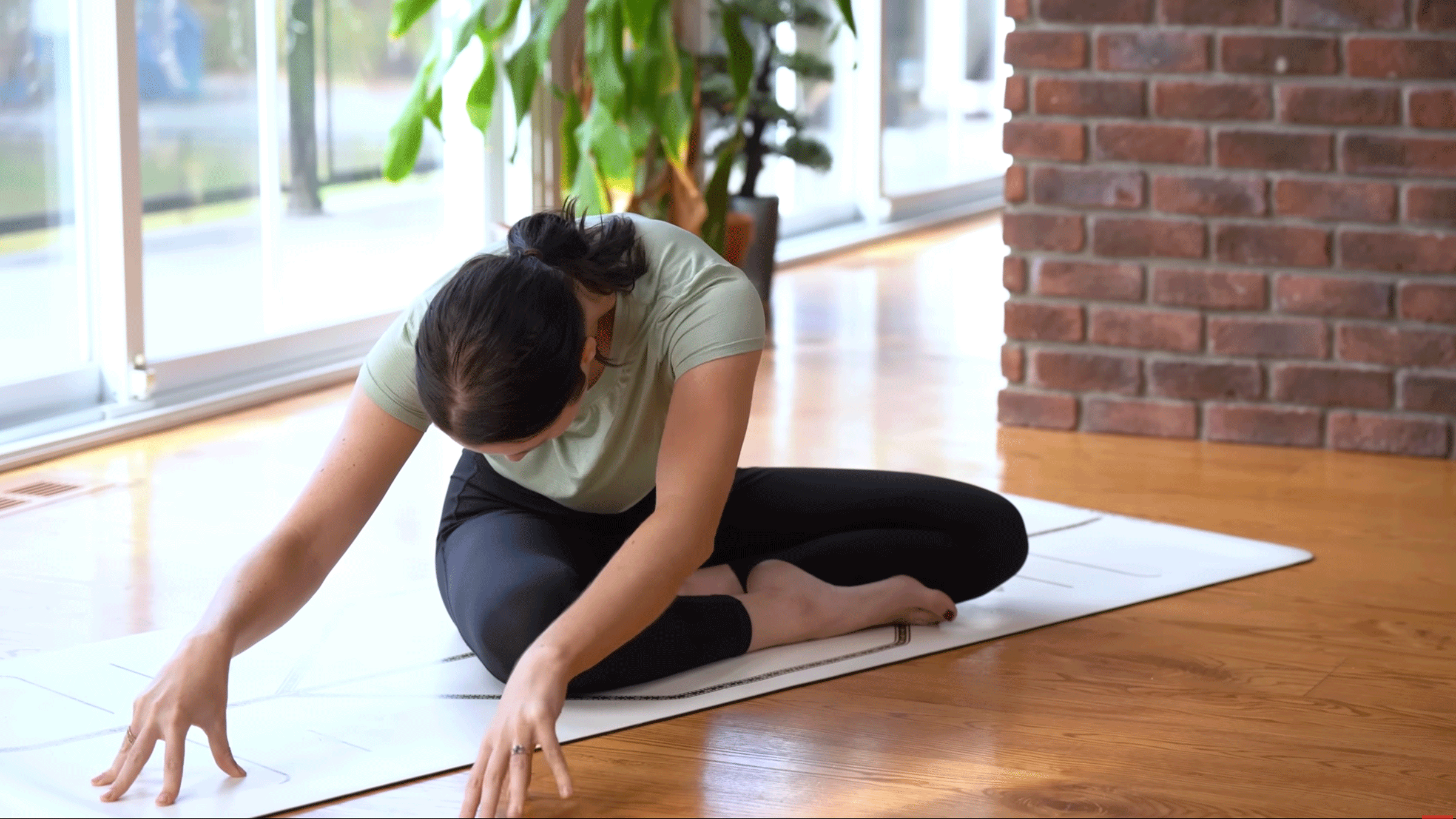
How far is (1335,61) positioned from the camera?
2.81m

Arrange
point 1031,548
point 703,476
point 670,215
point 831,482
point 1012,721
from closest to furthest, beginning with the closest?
point 703,476 → point 1012,721 → point 831,482 → point 1031,548 → point 670,215

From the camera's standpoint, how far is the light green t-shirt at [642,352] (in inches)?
62.5

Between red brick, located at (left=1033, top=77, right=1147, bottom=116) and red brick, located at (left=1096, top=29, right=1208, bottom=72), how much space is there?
0.03 metres

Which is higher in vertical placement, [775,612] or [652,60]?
[652,60]

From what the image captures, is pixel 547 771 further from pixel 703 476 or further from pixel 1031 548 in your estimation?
pixel 1031 548

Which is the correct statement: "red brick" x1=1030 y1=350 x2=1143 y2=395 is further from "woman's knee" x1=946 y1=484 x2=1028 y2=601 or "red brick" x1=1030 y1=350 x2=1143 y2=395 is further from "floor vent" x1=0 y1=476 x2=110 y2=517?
"floor vent" x1=0 y1=476 x2=110 y2=517

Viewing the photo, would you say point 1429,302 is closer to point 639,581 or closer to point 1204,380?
point 1204,380

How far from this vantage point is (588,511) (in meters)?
1.87

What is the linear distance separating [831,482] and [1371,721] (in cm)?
65

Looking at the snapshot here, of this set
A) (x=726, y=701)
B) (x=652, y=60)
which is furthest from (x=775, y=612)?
(x=652, y=60)

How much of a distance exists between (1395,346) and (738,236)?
161 cm

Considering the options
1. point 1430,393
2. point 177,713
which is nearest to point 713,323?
point 177,713

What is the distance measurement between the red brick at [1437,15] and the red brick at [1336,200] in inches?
10.4

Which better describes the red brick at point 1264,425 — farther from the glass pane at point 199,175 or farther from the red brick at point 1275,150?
the glass pane at point 199,175
